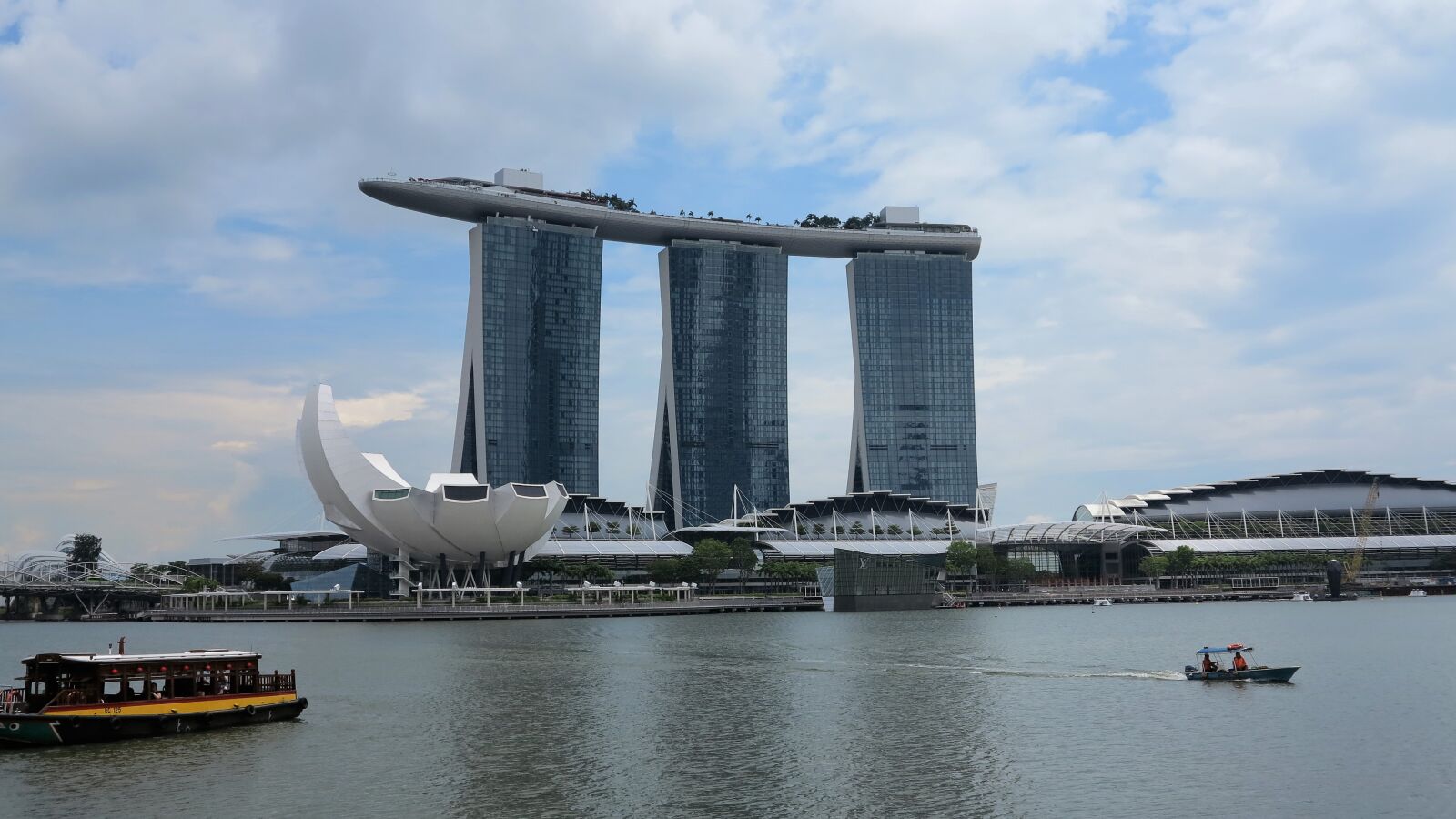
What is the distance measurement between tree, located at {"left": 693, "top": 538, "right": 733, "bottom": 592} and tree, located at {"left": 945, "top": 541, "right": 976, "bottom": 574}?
29.7 meters

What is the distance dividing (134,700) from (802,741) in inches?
876

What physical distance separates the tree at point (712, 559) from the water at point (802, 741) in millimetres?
76601

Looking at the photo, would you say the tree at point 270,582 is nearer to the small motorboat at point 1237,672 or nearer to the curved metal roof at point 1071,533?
the curved metal roof at point 1071,533

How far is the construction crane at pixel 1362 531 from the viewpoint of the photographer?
17312 centimetres

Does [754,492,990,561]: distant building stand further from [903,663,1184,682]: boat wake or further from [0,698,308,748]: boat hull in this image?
[0,698,308,748]: boat hull

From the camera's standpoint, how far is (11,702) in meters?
40.8

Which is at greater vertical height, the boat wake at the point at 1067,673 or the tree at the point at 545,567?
the tree at the point at 545,567

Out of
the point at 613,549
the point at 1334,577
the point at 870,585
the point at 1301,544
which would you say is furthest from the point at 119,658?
the point at 1301,544

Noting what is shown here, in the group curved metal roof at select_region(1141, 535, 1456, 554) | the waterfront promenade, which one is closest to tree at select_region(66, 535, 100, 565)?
the waterfront promenade

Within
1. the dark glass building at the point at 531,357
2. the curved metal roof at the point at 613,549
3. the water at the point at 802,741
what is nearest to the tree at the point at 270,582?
the dark glass building at the point at 531,357

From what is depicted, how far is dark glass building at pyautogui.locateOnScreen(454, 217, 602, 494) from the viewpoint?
595 ft

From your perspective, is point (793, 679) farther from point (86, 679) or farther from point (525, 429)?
point (525, 429)

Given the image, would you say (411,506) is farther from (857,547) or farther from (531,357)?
(857,547)

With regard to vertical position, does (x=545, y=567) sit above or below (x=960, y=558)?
below
